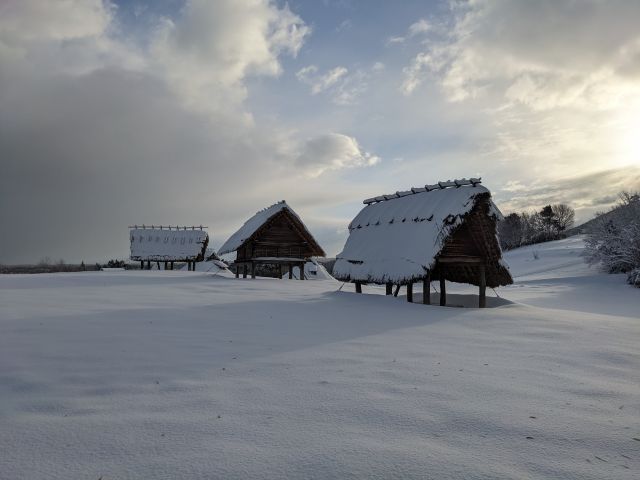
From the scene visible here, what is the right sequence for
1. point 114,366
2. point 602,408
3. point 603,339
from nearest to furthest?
1. point 602,408
2. point 114,366
3. point 603,339

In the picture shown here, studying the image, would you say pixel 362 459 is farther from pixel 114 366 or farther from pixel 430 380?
pixel 114 366

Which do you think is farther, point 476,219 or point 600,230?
point 600,230

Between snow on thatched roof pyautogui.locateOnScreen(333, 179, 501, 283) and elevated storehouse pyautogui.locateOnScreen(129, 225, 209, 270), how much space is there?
23.0m

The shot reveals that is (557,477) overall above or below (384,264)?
below

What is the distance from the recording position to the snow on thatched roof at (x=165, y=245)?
37.9 metres

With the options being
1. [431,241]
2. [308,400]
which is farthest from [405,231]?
[308,400]

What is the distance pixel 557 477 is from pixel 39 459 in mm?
3541

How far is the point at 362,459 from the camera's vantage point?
280cm

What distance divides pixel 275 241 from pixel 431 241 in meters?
14.3

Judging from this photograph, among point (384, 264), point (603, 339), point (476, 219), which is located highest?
point (476, 219)

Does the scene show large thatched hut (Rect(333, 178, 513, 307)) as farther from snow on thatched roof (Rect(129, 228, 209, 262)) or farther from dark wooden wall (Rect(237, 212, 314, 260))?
snow on thatched roof (Rect(129, 228, 209, 262))

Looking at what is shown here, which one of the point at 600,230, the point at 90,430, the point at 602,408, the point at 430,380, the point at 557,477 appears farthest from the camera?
the point at 600,230

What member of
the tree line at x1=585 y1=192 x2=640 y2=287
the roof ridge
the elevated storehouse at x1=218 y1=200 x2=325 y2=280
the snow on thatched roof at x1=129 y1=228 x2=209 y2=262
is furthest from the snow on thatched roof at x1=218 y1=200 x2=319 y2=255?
the tree line at x1=585 y1=192 x2=640 y2=287

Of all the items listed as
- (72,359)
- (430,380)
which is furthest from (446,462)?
(72,359)
